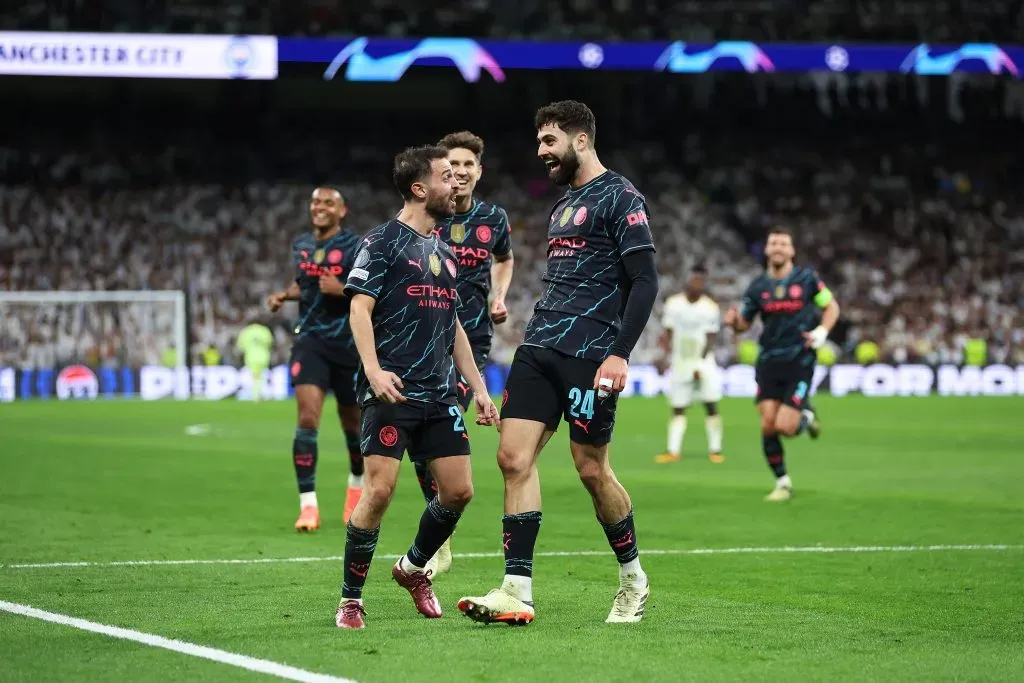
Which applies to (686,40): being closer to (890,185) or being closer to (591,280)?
(890,185)

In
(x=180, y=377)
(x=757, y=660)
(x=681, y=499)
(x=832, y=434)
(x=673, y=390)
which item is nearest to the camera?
(x=757, y=660)

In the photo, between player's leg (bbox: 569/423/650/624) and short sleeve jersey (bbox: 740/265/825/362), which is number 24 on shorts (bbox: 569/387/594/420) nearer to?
player's leg (bbox: 569/423/650/624)

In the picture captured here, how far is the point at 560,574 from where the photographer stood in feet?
29.7

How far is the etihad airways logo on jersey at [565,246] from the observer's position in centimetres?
742

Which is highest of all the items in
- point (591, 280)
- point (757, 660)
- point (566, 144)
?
point (566, 144)

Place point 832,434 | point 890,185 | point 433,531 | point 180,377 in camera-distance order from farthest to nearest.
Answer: point 890,185 → point 180,377 → point 832,434 → point 433,531

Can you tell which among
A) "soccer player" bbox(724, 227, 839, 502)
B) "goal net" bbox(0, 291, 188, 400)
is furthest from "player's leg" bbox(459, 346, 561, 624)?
"goal net" bbox(0, 291, 188, 400)

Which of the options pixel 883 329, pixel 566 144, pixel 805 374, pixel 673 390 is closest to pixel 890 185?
pixel 883 329

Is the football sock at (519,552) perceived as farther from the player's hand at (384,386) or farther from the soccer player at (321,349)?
the soccer player at (321,349)

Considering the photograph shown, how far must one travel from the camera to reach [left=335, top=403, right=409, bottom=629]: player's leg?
7.05 meters

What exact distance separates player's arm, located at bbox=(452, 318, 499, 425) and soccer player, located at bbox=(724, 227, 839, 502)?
6.82 m

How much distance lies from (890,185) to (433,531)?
37021mm

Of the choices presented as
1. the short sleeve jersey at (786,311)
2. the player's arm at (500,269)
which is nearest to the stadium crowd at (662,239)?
the short sleeve jersey at (786,311)

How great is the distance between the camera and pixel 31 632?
6832mm
